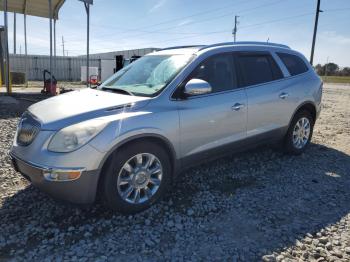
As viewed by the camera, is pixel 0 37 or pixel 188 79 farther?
pixel 0 37

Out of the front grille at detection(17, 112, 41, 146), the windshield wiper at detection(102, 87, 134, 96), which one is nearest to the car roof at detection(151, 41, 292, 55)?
the windshield wiper at detection(102, 87, 134, 96)

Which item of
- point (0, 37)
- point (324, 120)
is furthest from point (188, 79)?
point (0, 37)

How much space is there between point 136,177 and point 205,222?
0.88 metres

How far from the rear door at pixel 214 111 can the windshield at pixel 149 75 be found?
0.27 m

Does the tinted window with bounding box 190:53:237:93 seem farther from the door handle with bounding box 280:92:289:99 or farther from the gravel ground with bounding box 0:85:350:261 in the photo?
the gravel ground with bounding box 0:85:350:261

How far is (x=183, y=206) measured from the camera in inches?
152

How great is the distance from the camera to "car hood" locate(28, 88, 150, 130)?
3.29 metres

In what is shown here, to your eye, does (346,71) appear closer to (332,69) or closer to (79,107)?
(332,69)

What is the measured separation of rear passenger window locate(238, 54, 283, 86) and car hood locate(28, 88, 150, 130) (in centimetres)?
173

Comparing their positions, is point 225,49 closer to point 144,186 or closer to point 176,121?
point 176,121

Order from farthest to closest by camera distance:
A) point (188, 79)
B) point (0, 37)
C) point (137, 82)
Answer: point (0, 37), point (137, 82), point (188, 79)

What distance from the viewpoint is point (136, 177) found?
11.8 ft

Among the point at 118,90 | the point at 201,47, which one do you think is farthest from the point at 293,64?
the point at 118,90

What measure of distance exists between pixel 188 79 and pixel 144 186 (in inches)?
53.9
